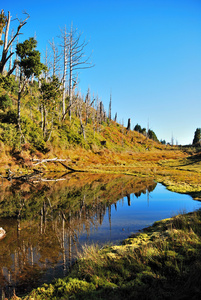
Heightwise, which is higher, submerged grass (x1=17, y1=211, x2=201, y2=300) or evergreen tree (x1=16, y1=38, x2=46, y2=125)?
evergreen tree (x1=16, y1=38, x2=46, y2=125)

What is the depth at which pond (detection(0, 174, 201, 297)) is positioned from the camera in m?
5.14

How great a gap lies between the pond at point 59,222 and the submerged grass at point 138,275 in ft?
2.64

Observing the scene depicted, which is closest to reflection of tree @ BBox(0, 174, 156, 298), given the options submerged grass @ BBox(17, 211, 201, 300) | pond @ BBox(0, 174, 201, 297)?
pond @ BBox(0, 174, 201, 297)

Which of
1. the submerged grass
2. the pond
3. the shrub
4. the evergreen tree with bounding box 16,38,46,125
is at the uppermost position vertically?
the evergreen tree with bounding box 16,38,46,125

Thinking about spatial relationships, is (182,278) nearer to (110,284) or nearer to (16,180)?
(110,284)

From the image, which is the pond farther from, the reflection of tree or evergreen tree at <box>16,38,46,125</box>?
evergreen tree at <box>16,38,46,125</box>

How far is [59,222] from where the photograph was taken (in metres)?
8.65

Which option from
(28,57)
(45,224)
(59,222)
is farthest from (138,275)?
(28,57)

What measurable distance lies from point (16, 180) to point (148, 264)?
1713cm

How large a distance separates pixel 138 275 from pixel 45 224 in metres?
5.51

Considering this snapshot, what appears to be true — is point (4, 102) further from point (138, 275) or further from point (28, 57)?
point (138, 275)

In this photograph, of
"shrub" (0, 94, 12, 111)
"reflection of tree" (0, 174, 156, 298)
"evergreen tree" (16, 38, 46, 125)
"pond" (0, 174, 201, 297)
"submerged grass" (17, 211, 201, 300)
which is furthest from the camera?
"shrub" (0, 94, 12, 111)

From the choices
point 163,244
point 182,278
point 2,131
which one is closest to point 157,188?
point 163,244

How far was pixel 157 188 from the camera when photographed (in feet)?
60.4
